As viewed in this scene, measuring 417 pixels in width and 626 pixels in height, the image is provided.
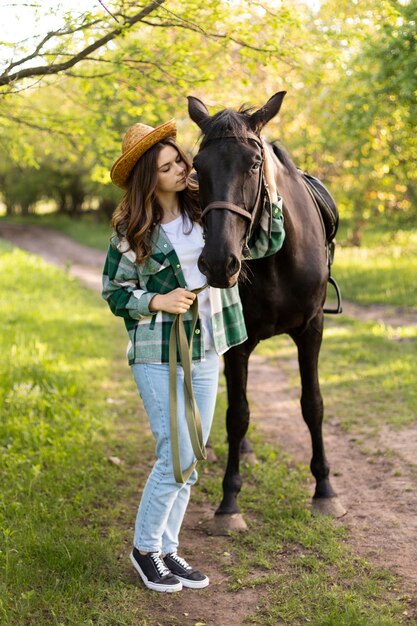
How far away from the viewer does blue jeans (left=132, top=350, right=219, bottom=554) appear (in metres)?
2.99

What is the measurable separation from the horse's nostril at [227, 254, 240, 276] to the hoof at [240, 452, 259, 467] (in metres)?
2.34

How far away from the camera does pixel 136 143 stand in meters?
2.87

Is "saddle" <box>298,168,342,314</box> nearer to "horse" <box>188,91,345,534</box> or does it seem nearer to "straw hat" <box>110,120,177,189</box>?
"horse" <box>188,91,345,534</box>

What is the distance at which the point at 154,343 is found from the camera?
296 cm

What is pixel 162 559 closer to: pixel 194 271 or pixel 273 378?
pixel 194 271

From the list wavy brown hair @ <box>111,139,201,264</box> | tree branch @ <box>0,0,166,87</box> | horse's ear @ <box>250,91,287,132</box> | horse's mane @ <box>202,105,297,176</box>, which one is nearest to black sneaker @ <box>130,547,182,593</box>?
wavy brown hair @ <box>111,139,201,264</box>

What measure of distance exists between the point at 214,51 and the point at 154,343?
3.16 meters

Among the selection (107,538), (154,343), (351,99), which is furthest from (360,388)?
(351,99)

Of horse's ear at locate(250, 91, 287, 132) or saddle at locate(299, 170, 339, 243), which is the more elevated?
horse's ear at locate(250, 91, 287, 132)

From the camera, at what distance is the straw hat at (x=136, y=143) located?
2.86m

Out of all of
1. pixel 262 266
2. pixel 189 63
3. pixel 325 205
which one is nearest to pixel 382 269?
pixel 189 63

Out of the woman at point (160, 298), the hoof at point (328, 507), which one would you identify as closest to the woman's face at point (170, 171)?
the woman at point (160, 298)

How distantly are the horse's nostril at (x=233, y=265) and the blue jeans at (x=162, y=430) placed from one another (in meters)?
0.59

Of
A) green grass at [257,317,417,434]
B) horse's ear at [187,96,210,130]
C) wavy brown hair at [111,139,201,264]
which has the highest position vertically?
horse's ear at [187,96,210,130]
